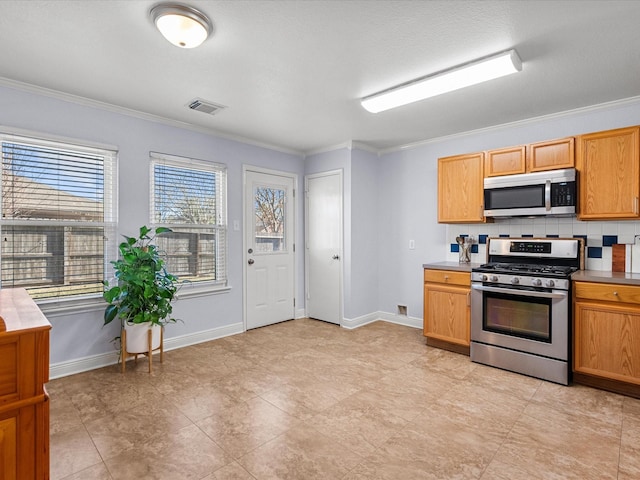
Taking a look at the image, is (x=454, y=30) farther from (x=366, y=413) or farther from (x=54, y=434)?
(x=54, y=434)

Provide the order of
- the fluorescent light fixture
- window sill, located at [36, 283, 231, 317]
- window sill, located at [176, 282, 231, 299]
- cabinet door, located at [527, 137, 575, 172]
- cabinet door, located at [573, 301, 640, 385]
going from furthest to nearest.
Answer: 1. window sill, located at [176, 282, 231, 299]
2. cabinet door, located at [527, 137, 575, 172]
3. window sill, located at [36, 283, 231, 317]
4. cabinet door, located at [573, 301, 640, 385]
5. the fluorescent light fixture

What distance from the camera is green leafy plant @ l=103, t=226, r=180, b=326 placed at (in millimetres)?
3018

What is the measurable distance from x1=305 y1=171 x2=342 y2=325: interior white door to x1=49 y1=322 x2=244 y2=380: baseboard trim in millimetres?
1320

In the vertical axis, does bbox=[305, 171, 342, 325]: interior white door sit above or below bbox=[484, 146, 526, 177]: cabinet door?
below

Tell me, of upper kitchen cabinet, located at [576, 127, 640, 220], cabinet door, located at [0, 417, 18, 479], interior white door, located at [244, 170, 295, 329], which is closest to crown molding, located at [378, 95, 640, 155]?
upper kitchen cabinet, located at [576, 127, 640, 220]

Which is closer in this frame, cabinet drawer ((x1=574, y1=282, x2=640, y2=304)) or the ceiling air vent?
cabinet drawer ((x1=574, y1=282, x2=640, y2=304))

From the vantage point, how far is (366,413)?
240 cm

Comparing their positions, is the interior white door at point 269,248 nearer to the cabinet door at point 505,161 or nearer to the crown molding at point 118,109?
the crown molding at point 118,109

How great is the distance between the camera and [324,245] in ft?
15.9

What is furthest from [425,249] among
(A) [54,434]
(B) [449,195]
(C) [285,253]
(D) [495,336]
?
(A) [54,434]

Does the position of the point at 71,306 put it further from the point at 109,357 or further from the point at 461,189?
the point at 461,189

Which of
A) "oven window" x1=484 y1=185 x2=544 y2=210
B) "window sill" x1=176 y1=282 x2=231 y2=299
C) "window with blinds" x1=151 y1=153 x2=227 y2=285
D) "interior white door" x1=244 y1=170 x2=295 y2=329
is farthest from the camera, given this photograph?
"interior white door" x1=244 y1=170 x2=295 y2=329

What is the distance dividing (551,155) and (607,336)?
5.41 ft

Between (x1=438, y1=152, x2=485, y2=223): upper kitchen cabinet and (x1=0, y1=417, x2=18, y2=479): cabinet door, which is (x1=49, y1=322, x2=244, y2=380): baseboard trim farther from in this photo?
(x1=438, y1=152, x2=485, y2=223): upper kitchen cabinet
